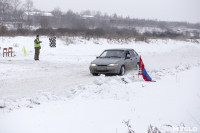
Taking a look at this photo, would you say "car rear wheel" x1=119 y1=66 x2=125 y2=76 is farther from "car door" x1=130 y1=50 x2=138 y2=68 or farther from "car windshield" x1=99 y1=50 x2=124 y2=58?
"car door" x1=130 y1=50 x2=138 y2=68

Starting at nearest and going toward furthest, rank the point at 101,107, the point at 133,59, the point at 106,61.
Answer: the point at 101,107
the point at 106,61
the point at 133,59

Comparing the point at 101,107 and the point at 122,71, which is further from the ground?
the point at 122,71

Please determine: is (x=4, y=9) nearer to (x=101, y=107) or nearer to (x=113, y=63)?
(x=113, y=63)

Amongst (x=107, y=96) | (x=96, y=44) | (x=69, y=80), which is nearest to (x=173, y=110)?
(x=107, y=96)

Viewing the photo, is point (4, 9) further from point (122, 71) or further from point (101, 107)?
point (101, 107)

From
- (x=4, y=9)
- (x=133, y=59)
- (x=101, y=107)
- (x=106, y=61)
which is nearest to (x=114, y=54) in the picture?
(x=106, y=61)

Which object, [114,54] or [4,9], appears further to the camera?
[4,9]

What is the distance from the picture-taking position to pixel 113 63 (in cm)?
1259

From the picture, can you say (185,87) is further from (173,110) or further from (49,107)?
(49,107)

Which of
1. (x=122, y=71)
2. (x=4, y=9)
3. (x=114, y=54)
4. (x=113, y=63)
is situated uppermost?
(x=4, y=9)

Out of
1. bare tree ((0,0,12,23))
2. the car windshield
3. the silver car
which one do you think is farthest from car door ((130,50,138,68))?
bare tree ((0,0,12,23))

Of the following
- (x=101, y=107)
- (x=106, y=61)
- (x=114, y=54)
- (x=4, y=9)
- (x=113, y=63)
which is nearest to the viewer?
(x=101, y=107)

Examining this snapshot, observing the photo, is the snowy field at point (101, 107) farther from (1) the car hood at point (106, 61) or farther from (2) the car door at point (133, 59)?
(2) the car door at point (133, 59)

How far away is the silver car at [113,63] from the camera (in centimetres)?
1258
